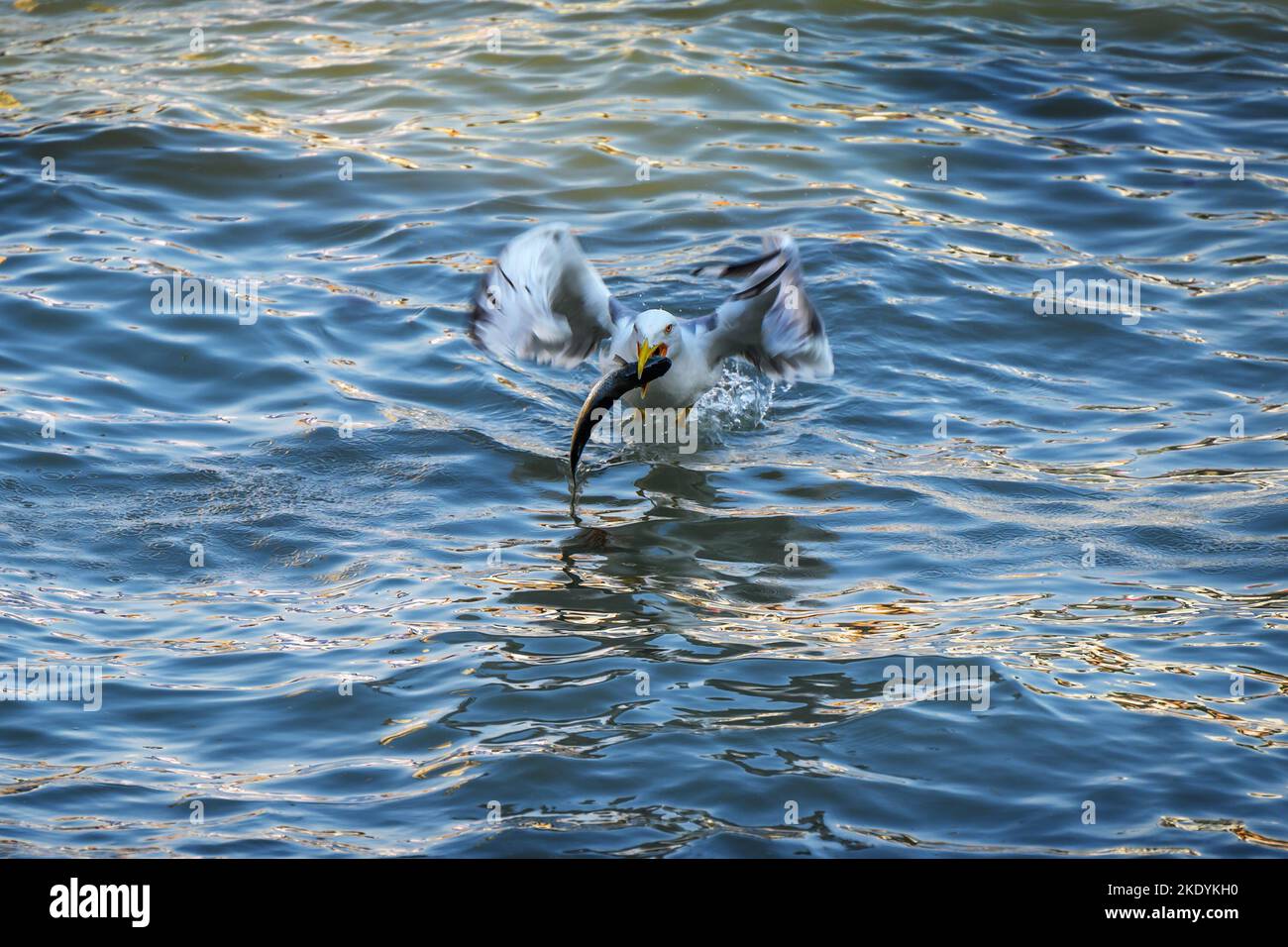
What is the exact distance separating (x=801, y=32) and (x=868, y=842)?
12.1 metres

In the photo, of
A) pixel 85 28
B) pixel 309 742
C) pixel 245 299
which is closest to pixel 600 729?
pixel 309 742

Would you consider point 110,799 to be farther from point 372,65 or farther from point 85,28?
point 85,28

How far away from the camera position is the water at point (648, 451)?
5.86 meters

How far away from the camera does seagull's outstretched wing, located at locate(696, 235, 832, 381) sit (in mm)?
8453

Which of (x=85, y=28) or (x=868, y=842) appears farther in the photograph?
(x=85, y=28)

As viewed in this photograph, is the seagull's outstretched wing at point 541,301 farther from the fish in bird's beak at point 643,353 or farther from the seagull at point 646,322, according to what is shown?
the fish in bird's beak at point 643,353

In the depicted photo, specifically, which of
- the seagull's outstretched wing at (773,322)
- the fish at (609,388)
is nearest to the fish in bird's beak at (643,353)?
the fish at (609,388)

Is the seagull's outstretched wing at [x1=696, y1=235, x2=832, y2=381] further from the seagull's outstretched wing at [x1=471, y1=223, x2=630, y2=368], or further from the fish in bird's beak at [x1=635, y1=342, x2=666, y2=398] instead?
the seagull's outstretched wing at [x1=471, y1=223, x2=630, y2=368]

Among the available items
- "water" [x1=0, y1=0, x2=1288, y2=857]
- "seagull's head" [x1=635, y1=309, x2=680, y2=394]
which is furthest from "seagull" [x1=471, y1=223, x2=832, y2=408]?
"water" [x1=0, y1=0, x2=1288, y2=857]

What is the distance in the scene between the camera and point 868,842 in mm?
5434

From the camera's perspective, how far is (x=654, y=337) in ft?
28.4

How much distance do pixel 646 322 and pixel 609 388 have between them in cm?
62

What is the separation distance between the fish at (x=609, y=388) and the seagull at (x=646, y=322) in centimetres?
5
